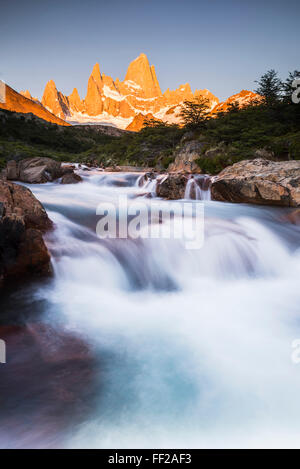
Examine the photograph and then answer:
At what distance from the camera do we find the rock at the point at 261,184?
791 cm

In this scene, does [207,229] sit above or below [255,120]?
below

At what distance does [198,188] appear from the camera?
Answer: 9.69 m

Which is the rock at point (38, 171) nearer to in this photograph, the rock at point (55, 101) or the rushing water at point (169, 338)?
the rushing water at point (169, 338)

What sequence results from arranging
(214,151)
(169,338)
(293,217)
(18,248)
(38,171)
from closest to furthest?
(169,338) → (18,248) → (293,217) → (38,171) → (214,151)

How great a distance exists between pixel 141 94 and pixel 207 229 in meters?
214

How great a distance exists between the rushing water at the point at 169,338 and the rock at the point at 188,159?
744cm

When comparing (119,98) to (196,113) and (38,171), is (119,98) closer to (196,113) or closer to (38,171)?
(196,113)

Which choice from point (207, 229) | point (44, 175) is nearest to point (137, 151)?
point (44, 175)

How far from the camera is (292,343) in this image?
9.98 ft

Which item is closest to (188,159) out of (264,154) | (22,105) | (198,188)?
(264,154)

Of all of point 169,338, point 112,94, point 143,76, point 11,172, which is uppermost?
point 143,76

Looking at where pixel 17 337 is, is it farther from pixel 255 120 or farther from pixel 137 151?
pixel 137 151

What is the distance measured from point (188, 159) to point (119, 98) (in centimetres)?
20262

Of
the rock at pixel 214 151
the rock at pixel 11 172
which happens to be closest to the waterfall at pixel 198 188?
the rock at pixel 214 151
